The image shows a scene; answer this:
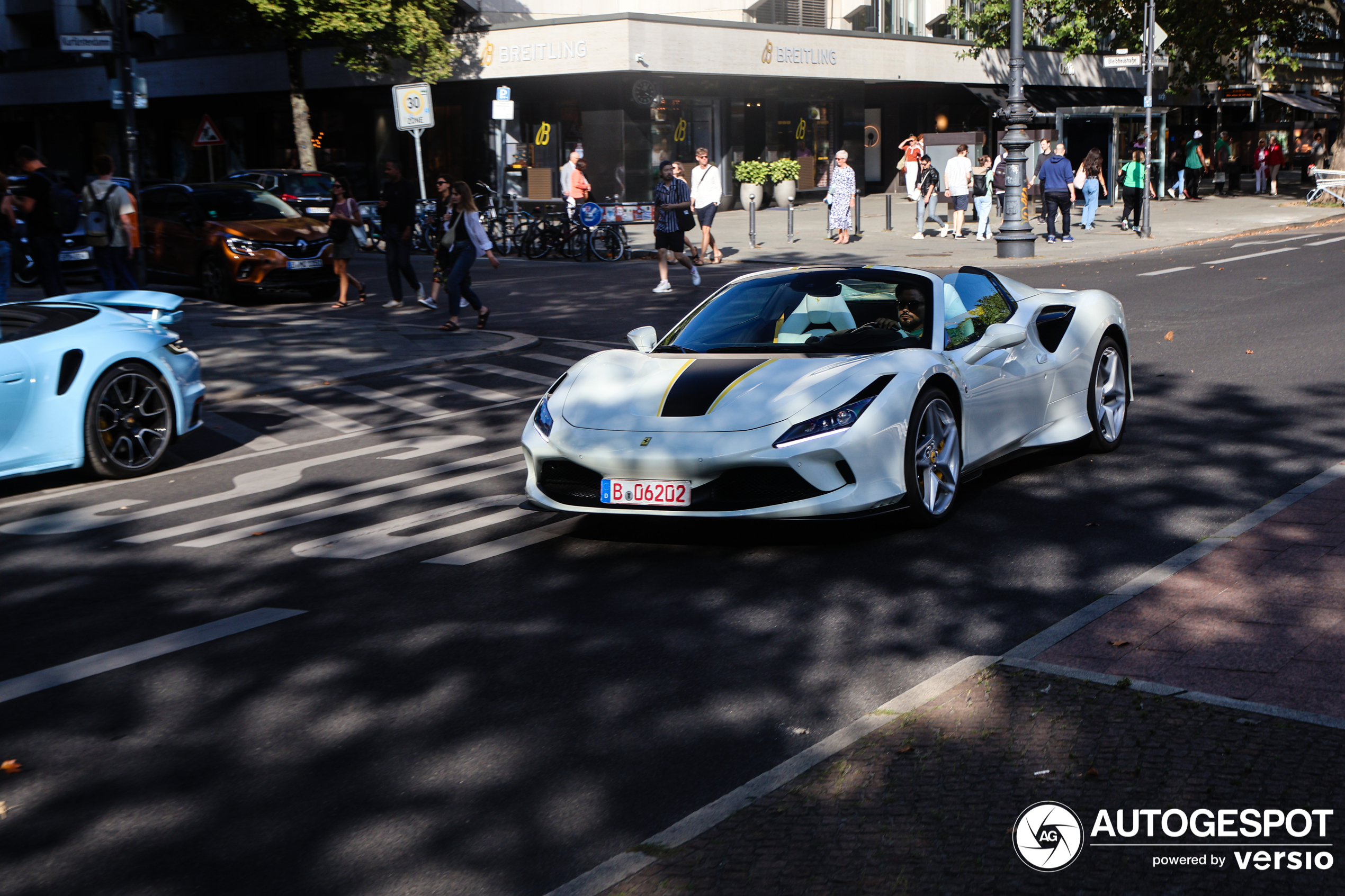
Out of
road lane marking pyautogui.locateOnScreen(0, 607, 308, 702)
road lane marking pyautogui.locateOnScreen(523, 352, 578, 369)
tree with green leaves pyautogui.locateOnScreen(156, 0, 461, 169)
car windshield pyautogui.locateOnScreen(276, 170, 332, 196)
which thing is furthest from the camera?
tree with green leaves pyautogui.locateOnScreen(156, 0, 461, 169)

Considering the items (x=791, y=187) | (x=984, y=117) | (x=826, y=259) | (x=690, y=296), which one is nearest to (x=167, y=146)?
(x=791, y=187)

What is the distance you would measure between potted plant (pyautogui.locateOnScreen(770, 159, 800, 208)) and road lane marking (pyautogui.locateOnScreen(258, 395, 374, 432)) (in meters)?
28.4

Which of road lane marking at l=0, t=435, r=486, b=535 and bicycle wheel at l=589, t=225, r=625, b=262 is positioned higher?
bicycle wheel at l=589, t=225, r=625, b=262

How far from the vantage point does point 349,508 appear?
7730 millimetres

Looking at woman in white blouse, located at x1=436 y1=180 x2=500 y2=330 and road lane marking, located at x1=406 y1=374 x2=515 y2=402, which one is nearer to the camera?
road lane marking, located at x1=406 y1=374 x2=515 y2=402

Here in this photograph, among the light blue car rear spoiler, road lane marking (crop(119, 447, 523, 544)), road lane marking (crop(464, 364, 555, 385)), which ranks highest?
the light blue car rear spoiler

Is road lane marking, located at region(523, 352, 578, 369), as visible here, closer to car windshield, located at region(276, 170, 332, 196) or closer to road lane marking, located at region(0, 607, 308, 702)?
road lane marking, located at region(0, 607, 308, 702)

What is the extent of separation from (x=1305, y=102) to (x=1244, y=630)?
2287 inches

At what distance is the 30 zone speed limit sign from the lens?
2730 cm

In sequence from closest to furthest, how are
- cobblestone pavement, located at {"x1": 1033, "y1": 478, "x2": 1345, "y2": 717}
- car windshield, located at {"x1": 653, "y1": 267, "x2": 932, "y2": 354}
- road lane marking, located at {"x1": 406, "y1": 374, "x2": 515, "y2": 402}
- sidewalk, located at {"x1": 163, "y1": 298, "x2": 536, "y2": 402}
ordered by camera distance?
cobblestone pavement, located at {"x1": 1033, "y1": 478, "x2": 1345, "y2": 717} < car windshield, located at {"x1": 653, "y1": 267, "x2": 932, "y2": 354} < road lane marking, located at {"x1": 406, "y1": 374, "x2": 515, "y2": 402} < sidewalk, located at {"x1": 163, "y1": 298, "x2": 536, "y2": 402}

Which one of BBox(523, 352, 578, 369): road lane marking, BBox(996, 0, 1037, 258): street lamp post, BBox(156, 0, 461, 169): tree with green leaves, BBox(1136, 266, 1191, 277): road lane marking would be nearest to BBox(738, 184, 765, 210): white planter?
BBox(156, 0, 461, 169): tree with green leaves

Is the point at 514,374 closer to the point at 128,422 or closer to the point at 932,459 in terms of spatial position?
the point at 128,422

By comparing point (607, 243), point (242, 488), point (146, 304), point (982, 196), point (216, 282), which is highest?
point (982, 196)

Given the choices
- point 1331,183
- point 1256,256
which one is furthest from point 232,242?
point 1331,183
